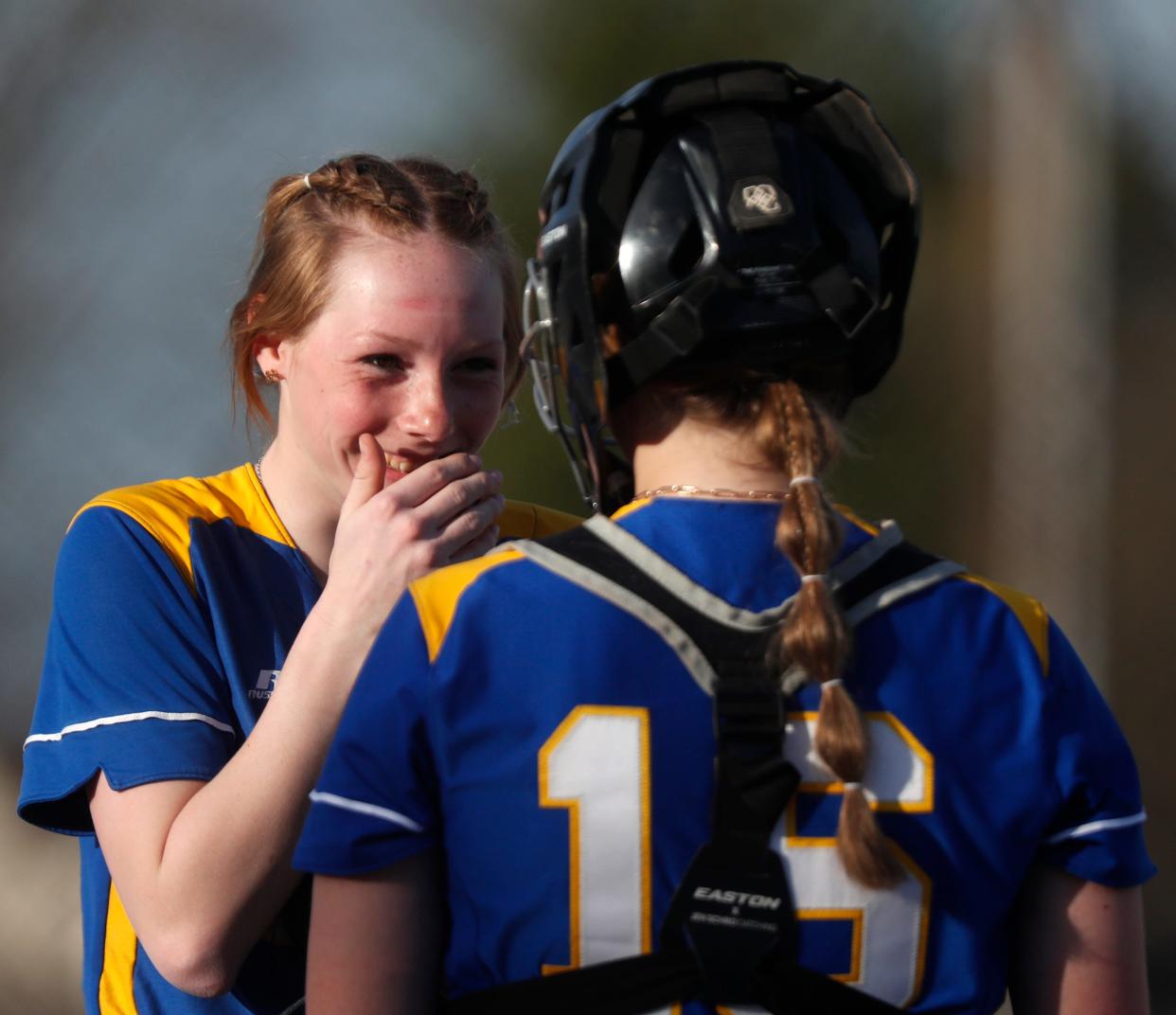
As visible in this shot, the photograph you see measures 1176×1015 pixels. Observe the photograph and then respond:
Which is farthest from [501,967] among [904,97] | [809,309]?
[904,97]

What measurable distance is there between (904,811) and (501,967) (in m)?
0.39

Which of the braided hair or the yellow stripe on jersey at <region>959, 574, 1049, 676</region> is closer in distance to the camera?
the yellow stripe on jersey at <region>959, 574, 1049, 676</region>

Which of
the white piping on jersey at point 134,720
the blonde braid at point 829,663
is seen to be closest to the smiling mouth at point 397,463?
the white piping on jersey at point 134,720

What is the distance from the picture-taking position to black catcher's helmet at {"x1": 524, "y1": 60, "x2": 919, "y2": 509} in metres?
1.38

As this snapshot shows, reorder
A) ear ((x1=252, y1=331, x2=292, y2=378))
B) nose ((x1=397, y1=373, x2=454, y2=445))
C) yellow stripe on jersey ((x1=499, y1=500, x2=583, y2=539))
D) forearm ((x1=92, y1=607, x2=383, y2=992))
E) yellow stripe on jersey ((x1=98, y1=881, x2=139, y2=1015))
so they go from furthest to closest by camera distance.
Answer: yellow stripe on jersey ((x1=499, y1=500, x2=583, y2=539))
ear ((x1=252, y1=331, x2=292, y2=378))
nose ((x1=397, y1=373, x2=454, y2=445))
yellow stripe on jersey ((x1=98, y1=881, x2=139, y2=1015))
forearm ((x1=92, y1=607, x2=383, y2=992))

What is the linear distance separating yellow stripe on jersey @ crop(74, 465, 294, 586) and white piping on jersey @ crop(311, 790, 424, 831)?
0.79m

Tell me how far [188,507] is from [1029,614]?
128 centimetres

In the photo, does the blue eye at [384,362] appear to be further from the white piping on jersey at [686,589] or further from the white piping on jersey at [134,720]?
the white piping on jersey at [686,589]

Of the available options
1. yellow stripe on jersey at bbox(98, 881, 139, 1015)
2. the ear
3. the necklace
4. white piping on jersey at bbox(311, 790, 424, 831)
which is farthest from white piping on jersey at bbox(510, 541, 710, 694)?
the ear

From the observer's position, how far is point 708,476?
1406 millimetres

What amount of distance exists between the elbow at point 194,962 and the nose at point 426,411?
2.60ft

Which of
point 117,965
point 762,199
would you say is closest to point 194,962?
point 117,965

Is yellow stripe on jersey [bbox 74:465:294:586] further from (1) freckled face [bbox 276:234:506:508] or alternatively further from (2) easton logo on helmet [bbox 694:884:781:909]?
(2) easton logo on helmet [bbox 694:884:781:909]

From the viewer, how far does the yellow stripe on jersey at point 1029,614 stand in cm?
138
